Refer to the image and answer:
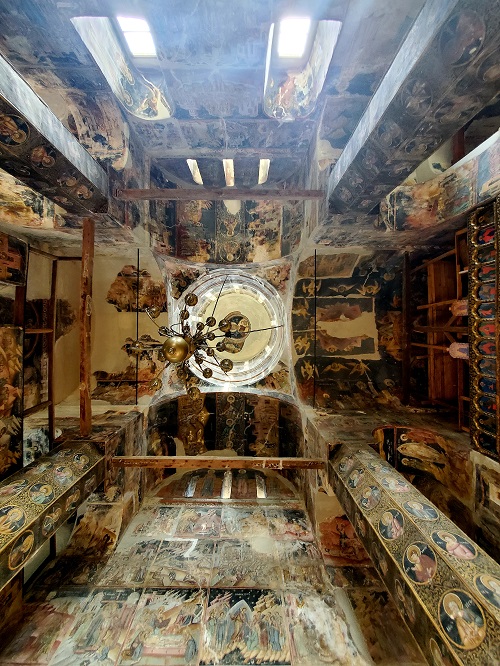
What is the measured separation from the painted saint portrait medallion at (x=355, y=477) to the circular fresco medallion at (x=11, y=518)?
4.99 metres

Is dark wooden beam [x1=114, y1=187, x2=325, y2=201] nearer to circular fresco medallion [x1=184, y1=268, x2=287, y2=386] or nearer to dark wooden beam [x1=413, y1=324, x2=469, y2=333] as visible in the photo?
dark wooden beam [x1=413, y1=324, x2=469, y2=333]

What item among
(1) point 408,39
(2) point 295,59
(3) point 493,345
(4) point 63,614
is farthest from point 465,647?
(2) point 295,59

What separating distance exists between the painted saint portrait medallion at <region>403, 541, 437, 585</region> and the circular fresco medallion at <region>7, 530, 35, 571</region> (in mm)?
4869

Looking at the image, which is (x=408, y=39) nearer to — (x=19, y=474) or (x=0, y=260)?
(x=0, y=260)

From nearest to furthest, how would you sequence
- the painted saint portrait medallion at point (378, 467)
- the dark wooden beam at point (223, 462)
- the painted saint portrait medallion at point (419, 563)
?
the painted saint portrait medallion at point (419, 563)
the painted saint portrait medallion at point (378, 467)
the dark wooden beam at point (223, 462)

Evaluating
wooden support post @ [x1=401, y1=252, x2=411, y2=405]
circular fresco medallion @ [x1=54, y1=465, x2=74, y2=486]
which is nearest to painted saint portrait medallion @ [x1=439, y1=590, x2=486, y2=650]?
circular fresco medallion @ [x1=54, y1=465, x2=74, y2=486]

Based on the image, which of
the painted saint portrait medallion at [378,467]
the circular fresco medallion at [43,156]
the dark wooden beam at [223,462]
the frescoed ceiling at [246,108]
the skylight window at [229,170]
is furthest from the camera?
the skylight window at [229,170]

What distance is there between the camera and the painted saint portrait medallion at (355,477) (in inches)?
210

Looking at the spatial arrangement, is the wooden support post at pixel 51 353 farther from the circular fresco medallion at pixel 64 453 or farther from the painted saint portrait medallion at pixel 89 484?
the painted saint portrait medallion at pixel 89 484

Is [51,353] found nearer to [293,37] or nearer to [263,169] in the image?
[263,169]

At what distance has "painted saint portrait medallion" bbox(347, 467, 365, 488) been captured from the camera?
5340mm

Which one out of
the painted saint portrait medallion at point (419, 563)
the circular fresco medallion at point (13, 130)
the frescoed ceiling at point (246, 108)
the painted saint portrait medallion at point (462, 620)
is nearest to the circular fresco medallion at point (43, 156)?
the frescoed ceiling at point (246, 108)

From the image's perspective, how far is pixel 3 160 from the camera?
3943 mm

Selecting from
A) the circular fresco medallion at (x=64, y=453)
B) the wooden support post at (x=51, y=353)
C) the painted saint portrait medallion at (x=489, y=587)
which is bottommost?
the painted saint portrait medallion at (x=489, y=587)
